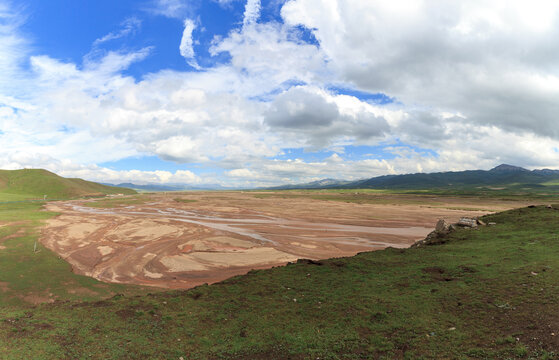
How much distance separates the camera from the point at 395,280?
17828 mm

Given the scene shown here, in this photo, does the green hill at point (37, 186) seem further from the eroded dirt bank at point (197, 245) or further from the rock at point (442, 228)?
the rock at point (442, 228)

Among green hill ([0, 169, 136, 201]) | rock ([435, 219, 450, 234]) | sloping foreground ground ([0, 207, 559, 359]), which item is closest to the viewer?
sloping foreground ground ([0, 207, 559, 359])

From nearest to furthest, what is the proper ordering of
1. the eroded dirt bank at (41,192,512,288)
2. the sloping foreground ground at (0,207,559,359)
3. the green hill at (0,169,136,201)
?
1. the sloping foreground ground at (0,207,559,359)
2. the eroded dirt bank at (41,192,512,288)
3. the green hill at (0,169,136,201)

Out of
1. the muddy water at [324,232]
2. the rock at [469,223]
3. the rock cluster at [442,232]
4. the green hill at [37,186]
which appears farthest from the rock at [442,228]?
the green hill at [37,186]

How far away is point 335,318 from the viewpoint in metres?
13.2

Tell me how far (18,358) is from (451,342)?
17267 millimetres

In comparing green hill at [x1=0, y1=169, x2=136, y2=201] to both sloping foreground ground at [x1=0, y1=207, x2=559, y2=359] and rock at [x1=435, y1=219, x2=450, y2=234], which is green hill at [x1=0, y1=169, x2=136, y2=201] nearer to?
sloping foreground ground at [x1=0, y1=207, x2=559, y2=359]

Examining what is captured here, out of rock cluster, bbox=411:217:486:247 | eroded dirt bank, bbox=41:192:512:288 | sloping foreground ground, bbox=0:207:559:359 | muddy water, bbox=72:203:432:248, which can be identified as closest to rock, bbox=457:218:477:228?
rock cluster, bbox=411:217:486:247

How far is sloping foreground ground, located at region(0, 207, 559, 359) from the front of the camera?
33.6ft

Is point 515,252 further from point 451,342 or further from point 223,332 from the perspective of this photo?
point 223,332

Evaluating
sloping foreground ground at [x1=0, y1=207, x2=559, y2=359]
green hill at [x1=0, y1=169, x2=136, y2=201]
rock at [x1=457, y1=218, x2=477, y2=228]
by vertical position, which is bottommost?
sloping foreground ground at [x1=0, y1=207, x2=559, y2=359]

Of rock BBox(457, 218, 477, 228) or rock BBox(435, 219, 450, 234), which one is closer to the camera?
rock BBox(435, 219, 450, 234)

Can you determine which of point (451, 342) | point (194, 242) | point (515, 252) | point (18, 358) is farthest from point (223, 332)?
point (194, 242)

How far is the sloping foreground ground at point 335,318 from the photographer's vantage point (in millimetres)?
10234
